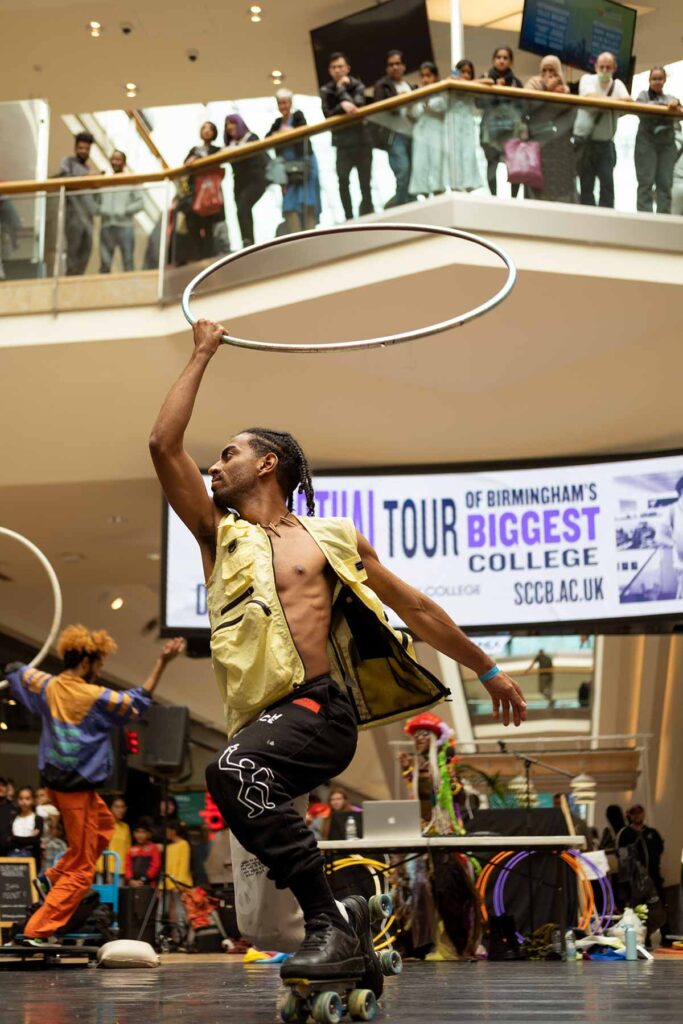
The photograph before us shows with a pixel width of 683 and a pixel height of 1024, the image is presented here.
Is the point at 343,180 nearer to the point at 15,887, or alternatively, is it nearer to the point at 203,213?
the point at 203,213

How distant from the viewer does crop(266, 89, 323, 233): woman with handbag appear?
9.90 m

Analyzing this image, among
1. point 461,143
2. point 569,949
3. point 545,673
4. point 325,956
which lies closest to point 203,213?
point 461,143

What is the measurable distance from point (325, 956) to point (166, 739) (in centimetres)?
770

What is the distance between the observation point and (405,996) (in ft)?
12.0

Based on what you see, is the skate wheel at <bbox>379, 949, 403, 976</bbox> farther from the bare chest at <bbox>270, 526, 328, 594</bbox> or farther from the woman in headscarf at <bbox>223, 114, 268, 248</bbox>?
the woman in headscarf at <bbox>223, 114, 268, 248</bbox>

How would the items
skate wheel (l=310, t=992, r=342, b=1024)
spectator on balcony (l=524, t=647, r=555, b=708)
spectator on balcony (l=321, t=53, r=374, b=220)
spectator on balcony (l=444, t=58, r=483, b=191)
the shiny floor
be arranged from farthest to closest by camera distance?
spectator on balcony (l=524, t=647, r=555, b=708) < spectator on balcony (l=321, t=53, r=374, b=220) < spectator on balcony (l=444, t=58, r=483, b=191) < the shiny floor < skate wheel (l=310, t=992, r=342, b=1024)

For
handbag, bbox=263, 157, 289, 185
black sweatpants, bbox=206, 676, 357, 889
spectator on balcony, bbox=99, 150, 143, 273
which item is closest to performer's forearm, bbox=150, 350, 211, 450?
black sweatpants, bbox=206, 676, 357, 889

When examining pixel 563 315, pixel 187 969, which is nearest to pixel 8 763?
pixel 563 315

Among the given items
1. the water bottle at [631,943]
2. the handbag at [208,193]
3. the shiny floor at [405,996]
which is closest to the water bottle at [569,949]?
the water bottle at [631,943]

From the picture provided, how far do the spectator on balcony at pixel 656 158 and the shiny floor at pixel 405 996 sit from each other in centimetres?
593

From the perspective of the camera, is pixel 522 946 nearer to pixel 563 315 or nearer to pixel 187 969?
pixel 187 969

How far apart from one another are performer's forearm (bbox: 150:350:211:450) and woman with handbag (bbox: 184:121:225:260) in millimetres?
7156

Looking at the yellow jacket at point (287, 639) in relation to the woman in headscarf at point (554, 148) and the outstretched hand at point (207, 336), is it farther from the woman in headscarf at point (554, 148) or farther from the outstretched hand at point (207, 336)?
the woman in headscarf at point (554, 148)

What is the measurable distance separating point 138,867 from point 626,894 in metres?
4.41
